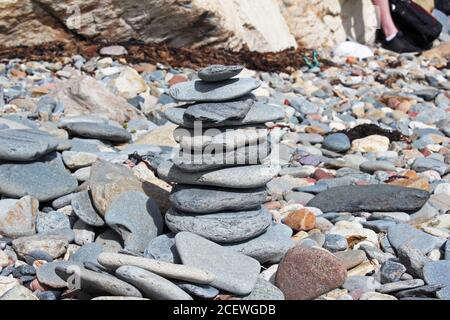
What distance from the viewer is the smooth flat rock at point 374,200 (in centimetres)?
489

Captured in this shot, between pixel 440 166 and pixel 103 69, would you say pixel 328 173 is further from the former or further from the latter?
pixel 103 69

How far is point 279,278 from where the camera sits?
3.70m

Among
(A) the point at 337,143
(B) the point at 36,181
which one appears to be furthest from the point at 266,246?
(A) the point at 337,143

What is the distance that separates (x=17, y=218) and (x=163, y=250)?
118cm

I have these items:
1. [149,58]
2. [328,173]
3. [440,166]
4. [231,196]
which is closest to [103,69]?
[149,58]

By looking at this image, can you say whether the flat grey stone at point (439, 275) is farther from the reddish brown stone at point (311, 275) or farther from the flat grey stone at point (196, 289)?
the flat grey stone at point (196, 289)

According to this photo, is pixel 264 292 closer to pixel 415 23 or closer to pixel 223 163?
pixel 223 163

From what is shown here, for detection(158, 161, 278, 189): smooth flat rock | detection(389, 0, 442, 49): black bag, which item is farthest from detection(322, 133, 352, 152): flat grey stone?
detection(389, 0, 442, 49): black bag

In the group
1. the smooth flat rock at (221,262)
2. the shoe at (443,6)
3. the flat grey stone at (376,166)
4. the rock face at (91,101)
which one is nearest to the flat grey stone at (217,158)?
the smooth flat rock at (221,262)

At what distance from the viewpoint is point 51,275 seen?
3748 millimetres

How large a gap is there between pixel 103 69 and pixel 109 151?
112 inches

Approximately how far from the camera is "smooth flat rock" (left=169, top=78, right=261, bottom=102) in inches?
150

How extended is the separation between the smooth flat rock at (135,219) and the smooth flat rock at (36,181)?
682mm

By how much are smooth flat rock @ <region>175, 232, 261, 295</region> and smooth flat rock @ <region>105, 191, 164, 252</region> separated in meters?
0.48
